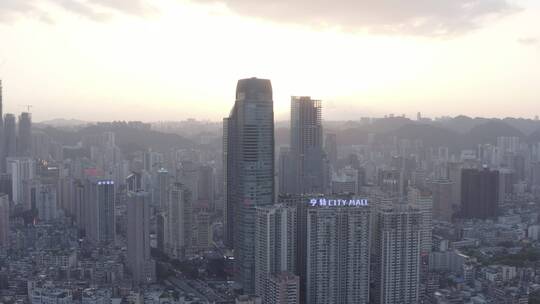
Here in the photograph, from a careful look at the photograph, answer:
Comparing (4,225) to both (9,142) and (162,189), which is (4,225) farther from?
(9,142)

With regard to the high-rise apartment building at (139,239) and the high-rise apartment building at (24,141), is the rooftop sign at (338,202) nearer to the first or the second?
the high-rise apartment building at (139,239)

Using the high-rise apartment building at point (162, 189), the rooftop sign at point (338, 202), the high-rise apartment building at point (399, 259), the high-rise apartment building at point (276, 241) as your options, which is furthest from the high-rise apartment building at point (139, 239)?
the high-rise apartment building at point (399, 259)

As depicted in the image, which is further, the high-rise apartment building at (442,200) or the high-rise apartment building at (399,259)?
the high-rise apartment building at (442,200)

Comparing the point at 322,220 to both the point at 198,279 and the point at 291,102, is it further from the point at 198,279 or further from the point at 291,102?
the point at 291,102

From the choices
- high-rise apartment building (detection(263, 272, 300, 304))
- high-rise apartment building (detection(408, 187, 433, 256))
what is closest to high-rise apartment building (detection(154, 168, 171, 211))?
high-rise apartment building (detection(408, 187, 433, 256))

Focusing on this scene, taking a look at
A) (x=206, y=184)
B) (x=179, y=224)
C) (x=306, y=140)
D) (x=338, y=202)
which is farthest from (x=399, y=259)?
(x=206, y=184)

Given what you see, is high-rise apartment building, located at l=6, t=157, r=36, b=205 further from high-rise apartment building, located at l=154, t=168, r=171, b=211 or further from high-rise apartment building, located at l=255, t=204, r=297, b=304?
high-rise apartment building, located at l=255, t=204, r=297, b=304
